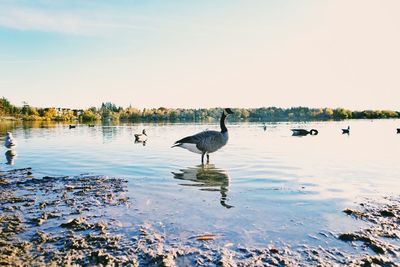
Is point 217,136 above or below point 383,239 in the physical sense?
above

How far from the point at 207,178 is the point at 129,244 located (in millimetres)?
7491

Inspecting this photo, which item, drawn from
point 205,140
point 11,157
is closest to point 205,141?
point 205,140

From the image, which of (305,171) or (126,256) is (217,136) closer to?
(305,171)

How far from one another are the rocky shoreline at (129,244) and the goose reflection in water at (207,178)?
3.13 m

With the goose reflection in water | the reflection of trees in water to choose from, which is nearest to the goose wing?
the goose reflection in water

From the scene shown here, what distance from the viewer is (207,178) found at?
529 inches

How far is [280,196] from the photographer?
10398mm

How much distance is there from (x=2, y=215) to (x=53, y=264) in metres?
3.68

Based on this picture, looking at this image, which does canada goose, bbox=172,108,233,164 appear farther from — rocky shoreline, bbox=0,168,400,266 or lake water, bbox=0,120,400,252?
rocky shoreline, bbox=0,168,400,266

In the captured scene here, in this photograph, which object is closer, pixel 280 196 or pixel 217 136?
pixel 280 196

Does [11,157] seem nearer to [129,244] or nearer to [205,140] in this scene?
[205,140]

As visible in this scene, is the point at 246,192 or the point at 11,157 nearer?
the point at 246,192

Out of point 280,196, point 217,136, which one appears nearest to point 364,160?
point 217,136

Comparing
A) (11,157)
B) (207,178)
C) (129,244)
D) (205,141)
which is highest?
(205,141)
